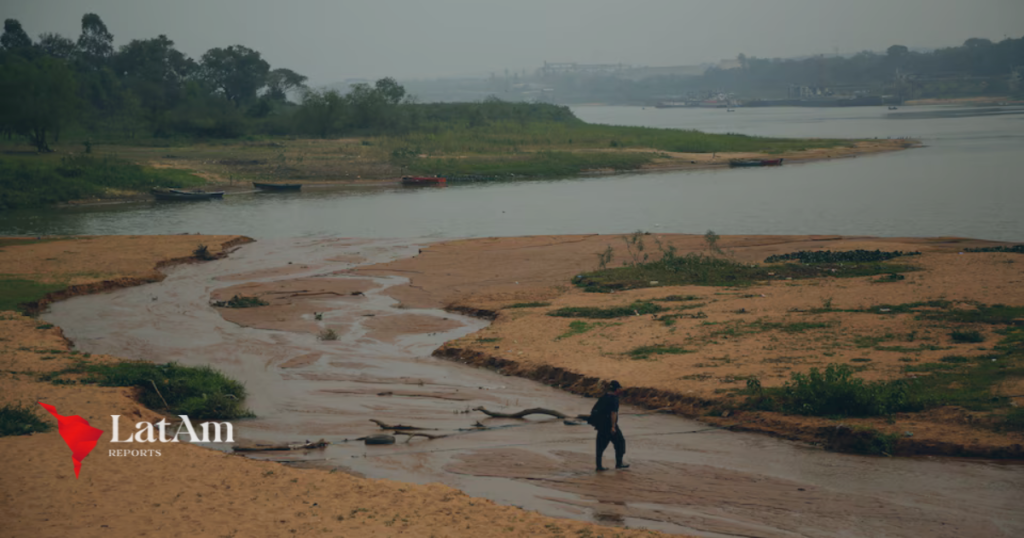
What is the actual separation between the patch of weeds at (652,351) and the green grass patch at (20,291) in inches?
734

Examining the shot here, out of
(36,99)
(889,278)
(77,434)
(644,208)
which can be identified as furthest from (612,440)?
(36,99)

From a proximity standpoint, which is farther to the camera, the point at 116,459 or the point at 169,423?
the point at 169,423

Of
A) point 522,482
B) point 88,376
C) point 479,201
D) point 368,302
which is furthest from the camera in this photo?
point 479,201

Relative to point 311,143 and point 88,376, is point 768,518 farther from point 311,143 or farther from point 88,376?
point 311,143

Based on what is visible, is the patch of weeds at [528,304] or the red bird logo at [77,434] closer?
the red bird logo at [77,434]

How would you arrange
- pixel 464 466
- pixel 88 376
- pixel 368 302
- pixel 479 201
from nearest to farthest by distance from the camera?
pixel 464 466 → pixel 88 376 → pixel 368 302 → pixel 479 201

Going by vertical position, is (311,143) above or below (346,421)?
above

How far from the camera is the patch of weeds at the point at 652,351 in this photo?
63.8 ft

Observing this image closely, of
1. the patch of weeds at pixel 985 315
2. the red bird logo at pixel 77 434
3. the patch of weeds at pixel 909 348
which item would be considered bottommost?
the red bird logo at pixel 77 434

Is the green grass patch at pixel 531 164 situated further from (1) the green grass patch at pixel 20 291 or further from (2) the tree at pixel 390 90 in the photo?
(2) the tree at pixel 390 90

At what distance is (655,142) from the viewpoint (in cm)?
9400

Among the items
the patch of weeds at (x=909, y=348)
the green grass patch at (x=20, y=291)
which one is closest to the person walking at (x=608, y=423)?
the patch of weeds at (x=909, y=348)

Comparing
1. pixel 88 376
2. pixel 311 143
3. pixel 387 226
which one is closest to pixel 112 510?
pixel 88 376

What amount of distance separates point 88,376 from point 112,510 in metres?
7.93
